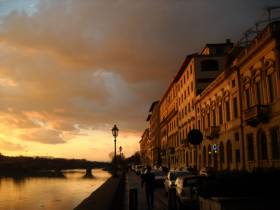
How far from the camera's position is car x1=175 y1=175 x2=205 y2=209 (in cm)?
1908

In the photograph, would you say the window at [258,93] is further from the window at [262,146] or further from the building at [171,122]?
the building at [171,122]

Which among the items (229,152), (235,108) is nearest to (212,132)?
(229,152)

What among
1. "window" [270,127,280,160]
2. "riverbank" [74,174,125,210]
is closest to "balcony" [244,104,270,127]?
"window" [270,127,280,160]

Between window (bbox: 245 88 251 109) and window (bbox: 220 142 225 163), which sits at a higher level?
window (bbox: 245 88 251 109)

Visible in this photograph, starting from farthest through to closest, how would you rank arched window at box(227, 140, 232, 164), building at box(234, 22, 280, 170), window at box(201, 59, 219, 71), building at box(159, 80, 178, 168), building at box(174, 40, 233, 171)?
building at box(159, 80, 178, 168) → window at box(201, 59, 219, 71) → building at box(174, 40, 233, 171) → arched window at box(227, 140, 232, 164) → building at box(234, 22, 280, 170)

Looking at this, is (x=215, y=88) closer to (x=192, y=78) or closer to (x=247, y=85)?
(x=247, y=85)

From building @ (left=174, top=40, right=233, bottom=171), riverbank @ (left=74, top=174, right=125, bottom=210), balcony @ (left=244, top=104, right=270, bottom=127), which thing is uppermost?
building @ (left=174, top=40, right=233, bottom=171)

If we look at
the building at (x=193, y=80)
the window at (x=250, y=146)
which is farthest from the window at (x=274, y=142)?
the building at (x=193, y=80)

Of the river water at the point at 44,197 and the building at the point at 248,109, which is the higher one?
the building at the point at 248,109

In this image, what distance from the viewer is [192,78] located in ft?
230

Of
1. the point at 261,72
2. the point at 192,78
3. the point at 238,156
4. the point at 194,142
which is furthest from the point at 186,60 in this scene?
the point at 194,142

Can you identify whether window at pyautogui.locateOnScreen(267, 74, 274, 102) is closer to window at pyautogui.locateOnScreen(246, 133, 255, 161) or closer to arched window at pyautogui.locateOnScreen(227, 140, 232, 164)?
window at pyautogui.locateOnScreen(246, 133, 255, 161)

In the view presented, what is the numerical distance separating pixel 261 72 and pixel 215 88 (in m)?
16.1

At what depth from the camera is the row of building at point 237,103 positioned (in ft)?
114
